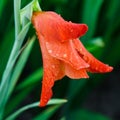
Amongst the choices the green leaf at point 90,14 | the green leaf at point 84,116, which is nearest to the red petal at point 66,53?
the green leaf at point 90,14

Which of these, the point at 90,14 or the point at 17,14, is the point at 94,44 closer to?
the point at 90,14

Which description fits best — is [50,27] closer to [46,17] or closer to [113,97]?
[46,17]

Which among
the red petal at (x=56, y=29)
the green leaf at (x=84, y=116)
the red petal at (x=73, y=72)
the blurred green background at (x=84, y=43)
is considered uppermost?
the red petal at (x=56, y=29)

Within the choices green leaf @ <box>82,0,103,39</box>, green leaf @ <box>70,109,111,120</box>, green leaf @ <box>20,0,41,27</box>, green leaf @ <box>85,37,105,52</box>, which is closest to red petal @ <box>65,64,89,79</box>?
green leaf @ <box>20,0,41,27</box>

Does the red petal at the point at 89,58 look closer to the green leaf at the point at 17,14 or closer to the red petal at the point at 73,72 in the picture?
the red petal at the point at 73,72

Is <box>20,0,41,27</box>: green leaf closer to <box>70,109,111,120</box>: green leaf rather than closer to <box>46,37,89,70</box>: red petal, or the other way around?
<box>46,37,89,70</box>: red petal

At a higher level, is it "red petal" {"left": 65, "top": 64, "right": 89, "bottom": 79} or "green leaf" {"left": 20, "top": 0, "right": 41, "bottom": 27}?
"green leaf" {"left": 20, "top": 0, "right": 41, "bottom": 27}

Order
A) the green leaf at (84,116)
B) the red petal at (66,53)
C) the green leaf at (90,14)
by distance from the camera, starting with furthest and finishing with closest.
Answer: the green leaf at (84,116) → the green leaf at (90,14) → the red petal at (66,53)

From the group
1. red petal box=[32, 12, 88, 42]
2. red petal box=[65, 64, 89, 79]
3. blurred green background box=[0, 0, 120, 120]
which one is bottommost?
blurred green background box=[0, 0, 120, 120]
